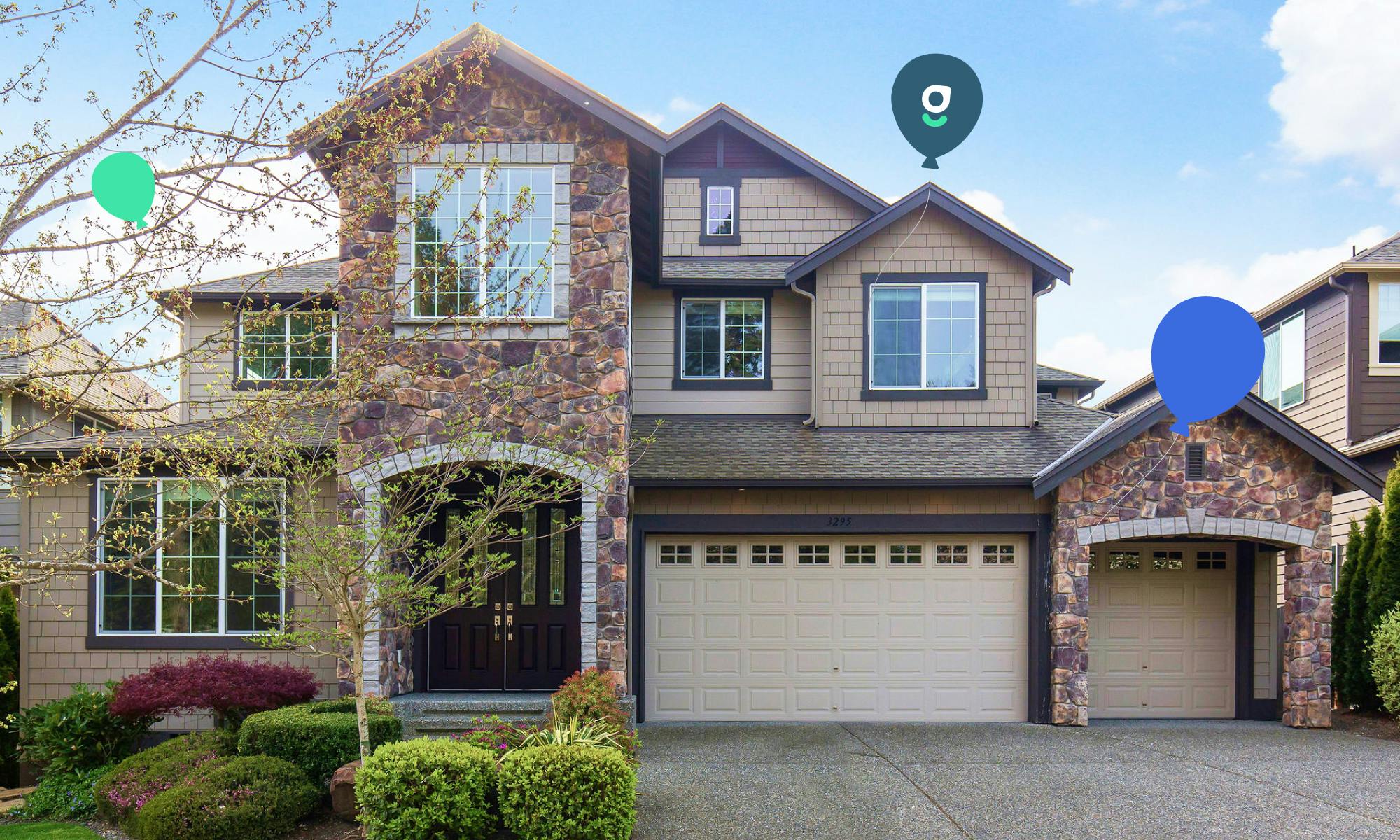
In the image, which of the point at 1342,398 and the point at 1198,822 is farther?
the point at 1342,398

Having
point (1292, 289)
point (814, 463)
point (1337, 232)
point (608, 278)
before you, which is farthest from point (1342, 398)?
point (608, 278)

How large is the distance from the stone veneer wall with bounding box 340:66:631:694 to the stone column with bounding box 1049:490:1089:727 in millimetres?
4989

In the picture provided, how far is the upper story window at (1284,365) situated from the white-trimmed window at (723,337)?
8825mm

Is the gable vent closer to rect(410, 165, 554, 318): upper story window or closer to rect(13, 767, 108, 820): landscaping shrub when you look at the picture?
rect(410, 165, 554, 318): upper story window

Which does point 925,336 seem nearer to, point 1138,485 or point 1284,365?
point 1138,485

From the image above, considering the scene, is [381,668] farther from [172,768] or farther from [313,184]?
[313,184]

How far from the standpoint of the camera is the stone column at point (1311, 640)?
37.2 feet

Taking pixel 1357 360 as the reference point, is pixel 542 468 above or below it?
below

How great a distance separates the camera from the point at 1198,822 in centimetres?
750

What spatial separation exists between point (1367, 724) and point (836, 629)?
6.33m

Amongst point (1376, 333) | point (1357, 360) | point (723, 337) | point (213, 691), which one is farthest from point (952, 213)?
point (213, 691)

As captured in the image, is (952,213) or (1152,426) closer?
(1152,426)

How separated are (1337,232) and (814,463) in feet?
40.7

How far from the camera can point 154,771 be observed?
824 centimetres
